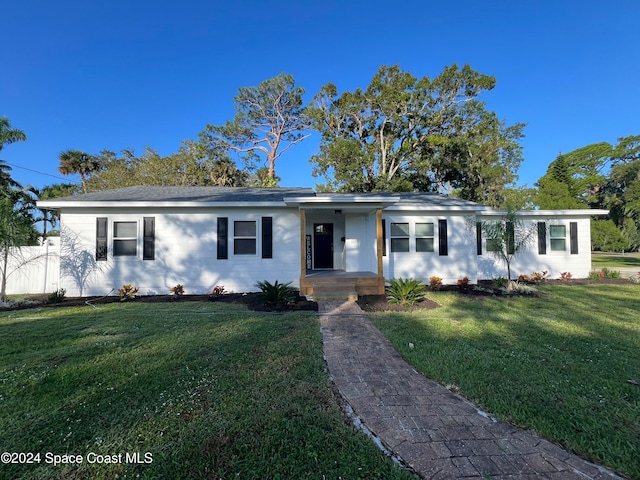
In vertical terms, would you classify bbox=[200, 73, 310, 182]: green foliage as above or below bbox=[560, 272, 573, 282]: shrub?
above

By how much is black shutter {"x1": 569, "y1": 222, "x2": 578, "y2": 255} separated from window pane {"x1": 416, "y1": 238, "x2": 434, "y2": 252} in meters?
5.80

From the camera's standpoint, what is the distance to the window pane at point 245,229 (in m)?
9.31

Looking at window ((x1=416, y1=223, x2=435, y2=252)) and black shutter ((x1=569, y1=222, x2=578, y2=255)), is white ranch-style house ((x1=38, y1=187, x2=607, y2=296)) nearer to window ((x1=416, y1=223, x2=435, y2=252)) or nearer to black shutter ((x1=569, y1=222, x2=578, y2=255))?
window ((x1=416, y1=223, x2=435, y2=252))

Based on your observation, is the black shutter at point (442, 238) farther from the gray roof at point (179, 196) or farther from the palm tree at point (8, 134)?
the palm tree at point (8, 134)

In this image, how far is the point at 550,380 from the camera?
3.21 meters

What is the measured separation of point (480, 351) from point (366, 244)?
629 cm

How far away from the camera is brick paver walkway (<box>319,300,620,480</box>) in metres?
1.98

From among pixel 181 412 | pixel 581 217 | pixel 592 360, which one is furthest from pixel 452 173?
pixel 181 412

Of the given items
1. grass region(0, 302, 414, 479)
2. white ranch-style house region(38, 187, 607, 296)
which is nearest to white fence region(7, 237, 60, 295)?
white ranch-style house region(38, 187, 607, 296)

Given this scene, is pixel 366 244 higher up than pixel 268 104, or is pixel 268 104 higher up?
pixel 268 104

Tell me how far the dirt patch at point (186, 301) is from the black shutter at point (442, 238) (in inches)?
201

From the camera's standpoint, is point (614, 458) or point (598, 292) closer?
point (614, 458)

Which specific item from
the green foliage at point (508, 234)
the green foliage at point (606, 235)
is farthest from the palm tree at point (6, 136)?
the green foliage at point (606, 235)

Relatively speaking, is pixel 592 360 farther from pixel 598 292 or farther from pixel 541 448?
pixel 598 292
